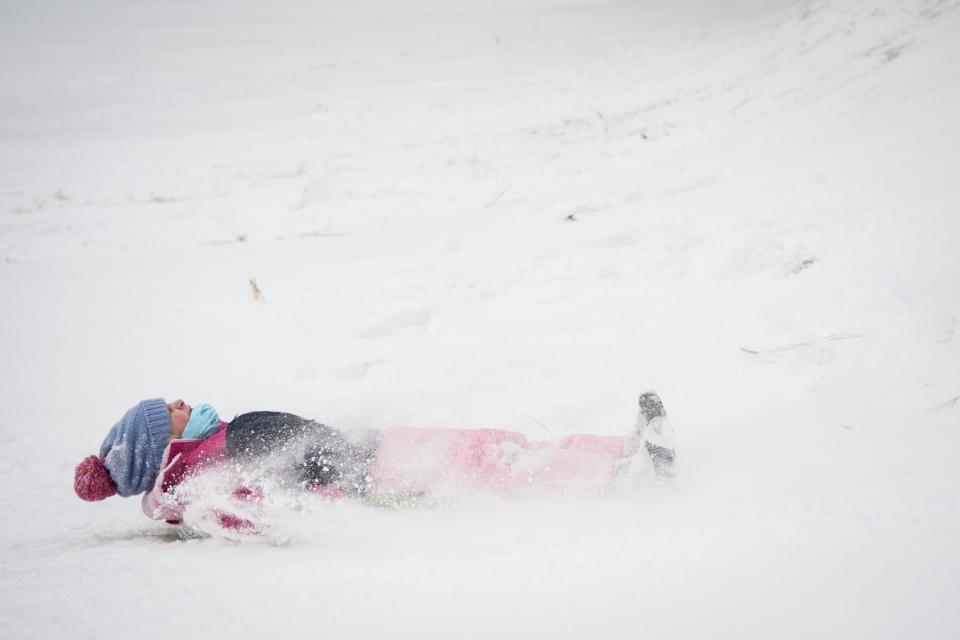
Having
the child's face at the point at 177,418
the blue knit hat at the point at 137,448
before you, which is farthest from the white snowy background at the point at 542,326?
Answer: the child's face at the point at 177,418

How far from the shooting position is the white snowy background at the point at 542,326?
3.73 ft

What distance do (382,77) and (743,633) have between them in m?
7.06

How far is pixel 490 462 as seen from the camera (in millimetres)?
1604

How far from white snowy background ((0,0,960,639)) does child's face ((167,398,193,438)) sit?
34 centimetres

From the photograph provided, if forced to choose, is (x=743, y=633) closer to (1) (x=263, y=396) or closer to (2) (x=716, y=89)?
(1) (x=263, y=396)

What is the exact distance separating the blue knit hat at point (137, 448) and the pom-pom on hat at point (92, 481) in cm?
2

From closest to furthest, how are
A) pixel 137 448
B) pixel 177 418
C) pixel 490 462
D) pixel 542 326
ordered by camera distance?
pixel 490 462 → pixel 137 448 → pixel 177 418 → pixel 542 326

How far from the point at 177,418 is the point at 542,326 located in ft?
4.95

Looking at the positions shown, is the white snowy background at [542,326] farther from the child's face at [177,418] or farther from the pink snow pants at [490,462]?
the child's face at [177,418]

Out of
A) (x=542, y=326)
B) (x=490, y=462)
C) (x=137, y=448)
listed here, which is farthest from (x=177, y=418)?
(x=542, y=326)

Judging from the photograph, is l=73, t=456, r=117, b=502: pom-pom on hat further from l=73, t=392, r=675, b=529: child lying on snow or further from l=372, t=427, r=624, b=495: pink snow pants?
l=372, t=427, r=624, b=495: pink snow pants

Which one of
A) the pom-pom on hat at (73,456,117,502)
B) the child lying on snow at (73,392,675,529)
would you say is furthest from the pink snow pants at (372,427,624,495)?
the pom-pom on hat at (73,456,117,502)

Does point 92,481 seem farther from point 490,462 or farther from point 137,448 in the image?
point 490,462

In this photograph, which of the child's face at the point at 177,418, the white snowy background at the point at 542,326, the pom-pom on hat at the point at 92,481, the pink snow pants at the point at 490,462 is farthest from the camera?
the child's face at the point at 177,418
